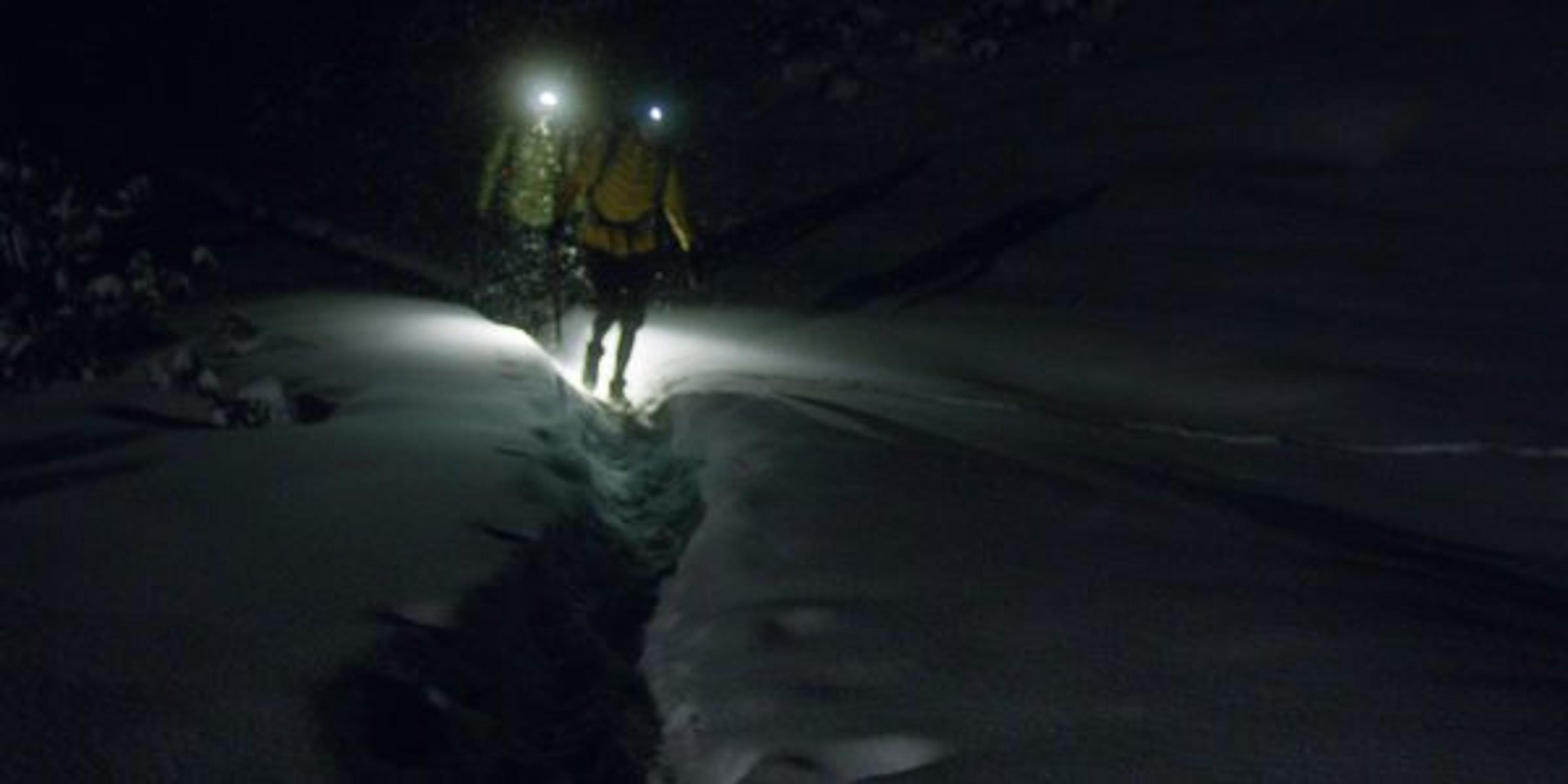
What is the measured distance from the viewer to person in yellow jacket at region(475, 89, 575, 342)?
9.41m

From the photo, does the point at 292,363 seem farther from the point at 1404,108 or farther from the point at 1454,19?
the point at 1454,19

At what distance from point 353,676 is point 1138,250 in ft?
31.7

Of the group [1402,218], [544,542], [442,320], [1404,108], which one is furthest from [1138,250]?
[544,542]

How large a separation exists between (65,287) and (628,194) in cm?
420

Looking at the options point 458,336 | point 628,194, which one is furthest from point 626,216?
point 458,336

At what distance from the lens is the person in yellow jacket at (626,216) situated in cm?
790

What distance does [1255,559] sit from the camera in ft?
15.2

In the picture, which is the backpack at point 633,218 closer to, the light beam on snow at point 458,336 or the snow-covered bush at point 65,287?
the light beam on snow at point 458,336

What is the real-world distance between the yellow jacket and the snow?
92cm

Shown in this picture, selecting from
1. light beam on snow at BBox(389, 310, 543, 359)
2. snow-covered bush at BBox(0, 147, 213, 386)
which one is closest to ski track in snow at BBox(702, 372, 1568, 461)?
light beam on snow at BBox(389, 310, 543, 359)

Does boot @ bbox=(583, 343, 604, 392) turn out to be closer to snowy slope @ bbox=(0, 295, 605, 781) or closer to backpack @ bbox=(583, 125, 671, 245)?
backpack @ bbox=(583, 125, 671, 245)

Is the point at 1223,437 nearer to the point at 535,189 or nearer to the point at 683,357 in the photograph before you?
the point at 683,357

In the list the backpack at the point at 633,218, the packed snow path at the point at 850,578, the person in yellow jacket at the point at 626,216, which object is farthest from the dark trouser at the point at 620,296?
the packed snow path at the point at 850,578

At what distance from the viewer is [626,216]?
8.04 m
